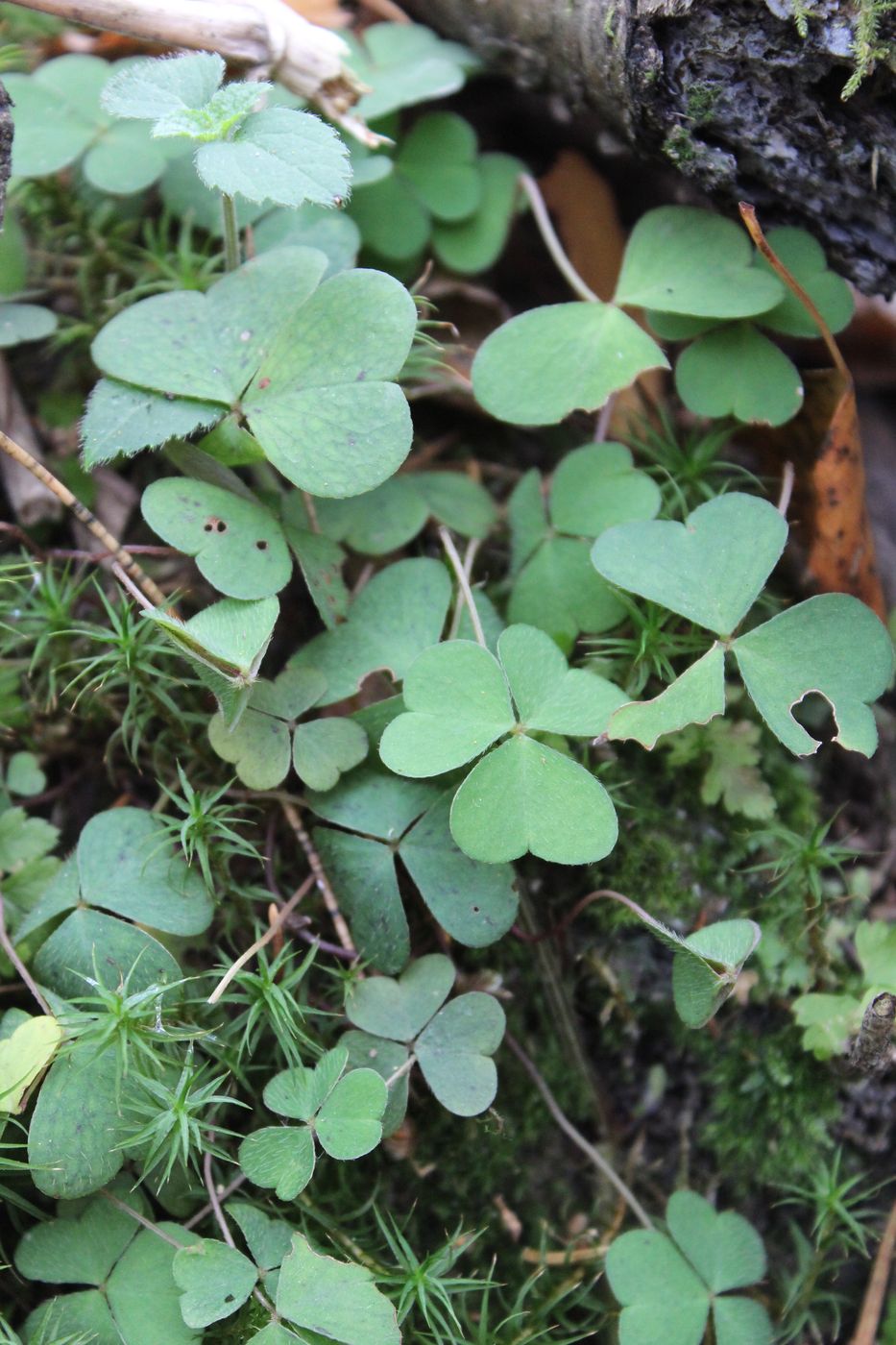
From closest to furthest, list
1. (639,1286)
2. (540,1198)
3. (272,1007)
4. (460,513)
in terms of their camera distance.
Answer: (272,1007) → (639,1286) → (540,1198) → (460,513)

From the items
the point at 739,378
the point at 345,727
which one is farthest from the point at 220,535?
the point at 739,378

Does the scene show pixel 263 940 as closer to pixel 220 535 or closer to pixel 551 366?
pixel 220 535

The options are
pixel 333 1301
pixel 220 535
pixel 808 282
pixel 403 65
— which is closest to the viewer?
pixel 333 1301

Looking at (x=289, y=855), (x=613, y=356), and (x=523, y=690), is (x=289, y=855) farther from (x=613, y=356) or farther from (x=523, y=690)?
(x=613, y=356)

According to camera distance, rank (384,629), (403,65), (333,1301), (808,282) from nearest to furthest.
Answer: (333,1301) → (384,629) → (808,282) → (403,65)

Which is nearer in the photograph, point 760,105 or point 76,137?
point 760,105

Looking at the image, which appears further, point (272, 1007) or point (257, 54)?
point (257, 54)

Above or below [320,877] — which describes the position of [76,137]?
above

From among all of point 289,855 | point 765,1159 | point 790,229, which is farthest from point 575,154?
point 765,1159
